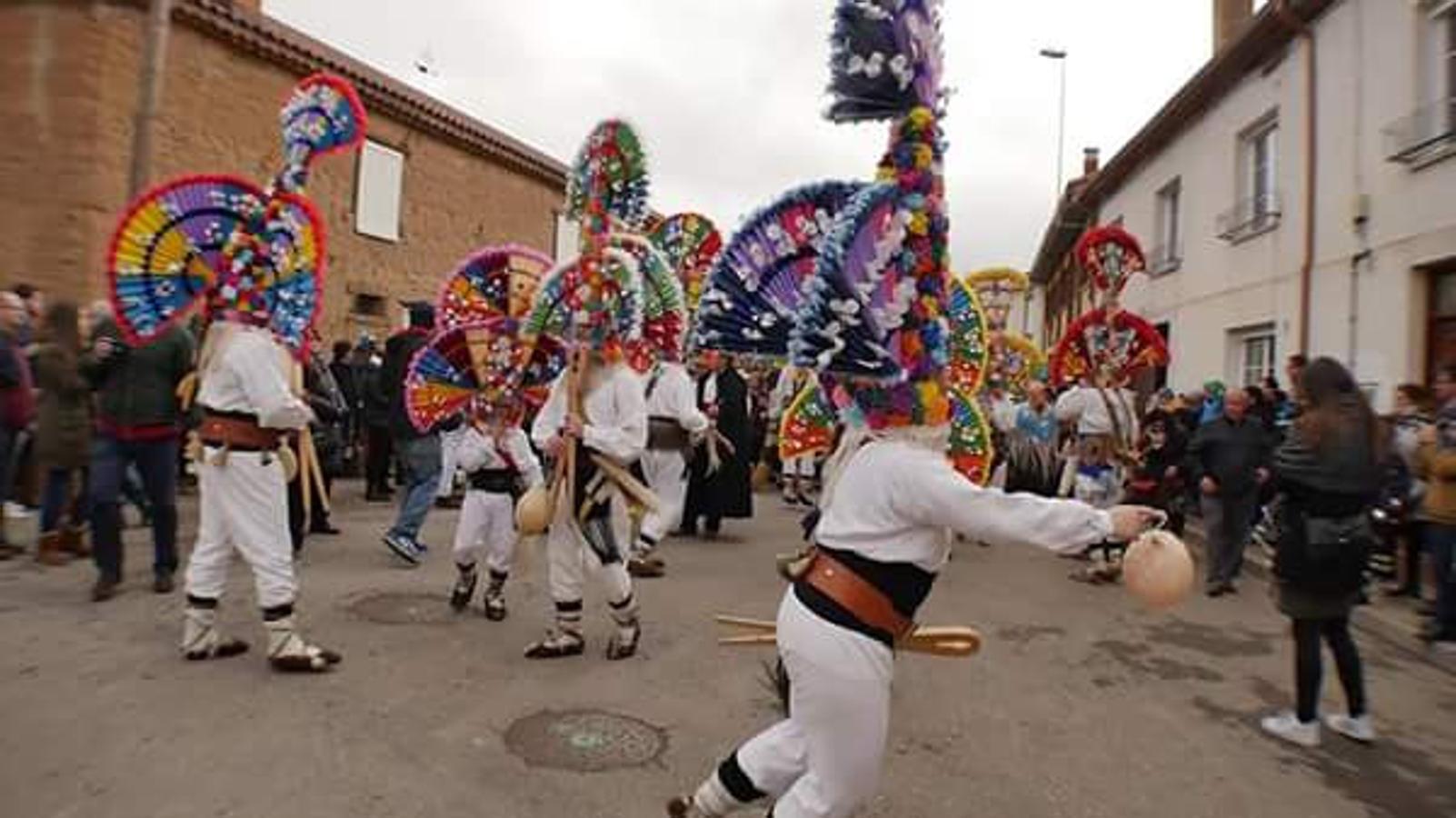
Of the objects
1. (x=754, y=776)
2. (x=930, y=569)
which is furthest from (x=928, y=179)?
(x=754, y=776)

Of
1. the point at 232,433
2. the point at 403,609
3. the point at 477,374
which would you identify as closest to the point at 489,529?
the point at 403,609

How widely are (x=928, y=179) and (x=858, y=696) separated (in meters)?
1.46

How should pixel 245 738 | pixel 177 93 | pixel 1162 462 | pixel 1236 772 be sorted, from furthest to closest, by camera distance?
pixel 177 93
pixel 1162 462
pixel 1236 772
pixel 245 738

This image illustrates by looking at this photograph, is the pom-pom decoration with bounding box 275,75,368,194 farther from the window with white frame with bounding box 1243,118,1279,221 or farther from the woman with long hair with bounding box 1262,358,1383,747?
the window with white frame with bounding box 1243,118,1279,221

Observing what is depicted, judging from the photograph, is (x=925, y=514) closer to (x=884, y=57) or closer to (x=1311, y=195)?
(x=884, y=57)

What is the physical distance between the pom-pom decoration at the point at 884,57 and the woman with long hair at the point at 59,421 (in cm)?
599

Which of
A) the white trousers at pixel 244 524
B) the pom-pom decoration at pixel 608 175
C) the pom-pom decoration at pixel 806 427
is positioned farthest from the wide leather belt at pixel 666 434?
the pom-pom decoration at pixel 806 427

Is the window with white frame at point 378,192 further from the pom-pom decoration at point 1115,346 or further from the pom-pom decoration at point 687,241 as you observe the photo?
the pom-pom decoration at point 1115,346

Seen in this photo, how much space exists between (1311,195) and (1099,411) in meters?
4.93

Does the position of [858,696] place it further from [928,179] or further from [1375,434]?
[1375,434]

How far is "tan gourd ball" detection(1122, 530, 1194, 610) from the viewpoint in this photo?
2268mm

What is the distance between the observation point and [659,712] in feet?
14.0

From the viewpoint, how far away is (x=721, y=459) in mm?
9312

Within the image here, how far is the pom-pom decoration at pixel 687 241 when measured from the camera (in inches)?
318
